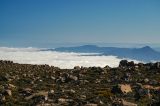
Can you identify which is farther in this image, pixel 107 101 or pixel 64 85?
pixel 64 85

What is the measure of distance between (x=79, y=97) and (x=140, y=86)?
794 cm

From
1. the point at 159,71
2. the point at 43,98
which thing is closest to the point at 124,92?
the point at 43,98

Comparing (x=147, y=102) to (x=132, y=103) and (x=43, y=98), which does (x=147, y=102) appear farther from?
(x=43, y=98)

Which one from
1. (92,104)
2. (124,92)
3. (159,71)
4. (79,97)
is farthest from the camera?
(159,71)

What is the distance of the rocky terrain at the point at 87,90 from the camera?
108 ft

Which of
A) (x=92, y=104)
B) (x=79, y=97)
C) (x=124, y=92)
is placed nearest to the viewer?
(x=92, y=104)

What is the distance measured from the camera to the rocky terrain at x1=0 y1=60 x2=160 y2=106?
33.1 meters

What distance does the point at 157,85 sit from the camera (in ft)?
137

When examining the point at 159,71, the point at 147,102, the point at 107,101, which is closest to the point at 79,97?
the point at 107,101

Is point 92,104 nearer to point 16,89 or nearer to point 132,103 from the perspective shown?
point 132,103

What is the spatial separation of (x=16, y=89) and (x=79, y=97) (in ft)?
24.0

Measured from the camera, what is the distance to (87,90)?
3931 centimetres

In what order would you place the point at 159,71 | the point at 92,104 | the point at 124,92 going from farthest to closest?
1. the point at 159,71
2. the point at 124,92
3. the point at 92,104

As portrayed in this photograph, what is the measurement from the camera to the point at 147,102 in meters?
33.3
